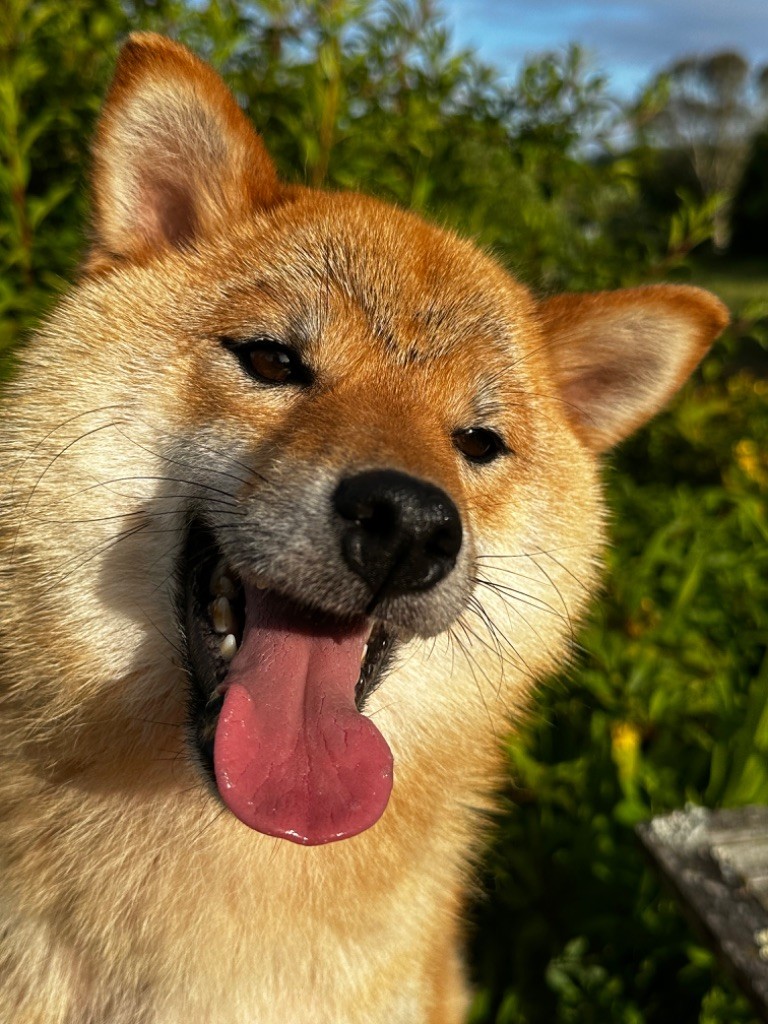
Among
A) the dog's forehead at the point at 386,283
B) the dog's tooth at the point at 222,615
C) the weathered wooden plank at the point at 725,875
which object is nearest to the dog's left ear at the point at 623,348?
the dog's forehead at the point at 386,283

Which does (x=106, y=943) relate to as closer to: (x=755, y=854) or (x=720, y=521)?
(x=755, y=854)

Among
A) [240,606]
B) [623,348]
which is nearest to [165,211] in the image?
[240,606]

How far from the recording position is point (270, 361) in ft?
6.53

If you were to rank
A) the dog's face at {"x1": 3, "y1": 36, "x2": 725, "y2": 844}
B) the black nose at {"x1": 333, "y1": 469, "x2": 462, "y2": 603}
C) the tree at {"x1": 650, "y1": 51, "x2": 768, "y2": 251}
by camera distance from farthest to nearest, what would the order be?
the tree at {"x1": 650, "y1": 51, "x2": 768, "y2": 251} → the dog's face at {"x1": 3, "y1": 36, "x2": 725, "y2": 844} → the black nose at {"x1": 333, "y1": 469, "x2": 462, "y2": 603}

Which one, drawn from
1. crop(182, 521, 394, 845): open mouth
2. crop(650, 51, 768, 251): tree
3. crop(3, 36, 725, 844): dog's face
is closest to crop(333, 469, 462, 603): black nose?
crop(3, 36, 725, 844): dog's face

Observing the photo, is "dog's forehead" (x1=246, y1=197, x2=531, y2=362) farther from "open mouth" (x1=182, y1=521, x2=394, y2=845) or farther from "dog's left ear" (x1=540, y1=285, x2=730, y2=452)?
"open mouth" (x1=182, y1=521, x2=394, y2=845)

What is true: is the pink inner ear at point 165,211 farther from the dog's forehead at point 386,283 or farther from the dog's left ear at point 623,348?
the dog's left ear at point 623,348

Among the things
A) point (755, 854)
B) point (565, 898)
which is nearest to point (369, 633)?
point (755, 854)

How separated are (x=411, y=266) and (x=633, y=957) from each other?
2.45 metres

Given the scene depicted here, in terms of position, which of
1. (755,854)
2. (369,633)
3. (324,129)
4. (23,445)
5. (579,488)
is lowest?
(755,854)

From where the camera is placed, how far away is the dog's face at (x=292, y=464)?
→ 171 cm

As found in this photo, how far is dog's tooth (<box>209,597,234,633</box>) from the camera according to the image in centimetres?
187

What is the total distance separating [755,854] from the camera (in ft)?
7.69

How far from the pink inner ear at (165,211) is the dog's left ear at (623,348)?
1015 millimetres
